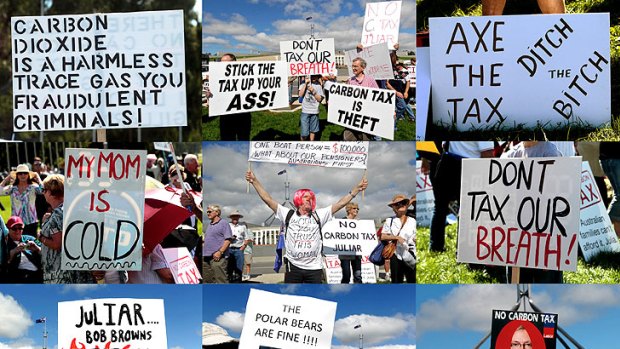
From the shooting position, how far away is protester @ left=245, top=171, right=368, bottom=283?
22.7 feet

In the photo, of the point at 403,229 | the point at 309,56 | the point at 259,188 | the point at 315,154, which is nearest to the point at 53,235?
the point at 259,188

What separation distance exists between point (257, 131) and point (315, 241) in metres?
0.90

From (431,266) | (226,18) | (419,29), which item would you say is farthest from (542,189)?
(226,18)

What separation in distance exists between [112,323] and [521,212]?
3032 mm

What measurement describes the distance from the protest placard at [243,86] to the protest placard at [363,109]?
366 mm

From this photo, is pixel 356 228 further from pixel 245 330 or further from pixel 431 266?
pixel 245 330

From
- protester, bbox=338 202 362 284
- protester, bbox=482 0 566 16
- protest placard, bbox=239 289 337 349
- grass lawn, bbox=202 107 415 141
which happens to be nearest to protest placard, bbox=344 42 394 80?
grass lawn, bbox=202 107 415 141

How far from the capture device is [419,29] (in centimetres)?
717

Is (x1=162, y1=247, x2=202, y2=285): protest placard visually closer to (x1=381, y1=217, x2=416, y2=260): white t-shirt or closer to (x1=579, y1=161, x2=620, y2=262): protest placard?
(x1=381, y1=217, x2=416, y2=260): white t-shirt

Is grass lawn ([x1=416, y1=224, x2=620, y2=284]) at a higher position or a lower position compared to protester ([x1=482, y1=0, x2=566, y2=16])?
lower

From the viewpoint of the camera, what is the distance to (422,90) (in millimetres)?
6953

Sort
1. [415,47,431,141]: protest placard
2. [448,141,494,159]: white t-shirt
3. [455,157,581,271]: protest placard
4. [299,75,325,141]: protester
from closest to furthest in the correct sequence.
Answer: [455,157,581,271]: protest placard, [448,141,494,159]: white t-shirt, [415,47,431,141]: protest placard, [299,75,325,141]: protester

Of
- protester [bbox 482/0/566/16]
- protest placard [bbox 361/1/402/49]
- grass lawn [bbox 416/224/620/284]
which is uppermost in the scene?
protester [bbox 482/0/566/16]

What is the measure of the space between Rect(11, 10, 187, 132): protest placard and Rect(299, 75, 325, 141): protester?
858 millimetres
